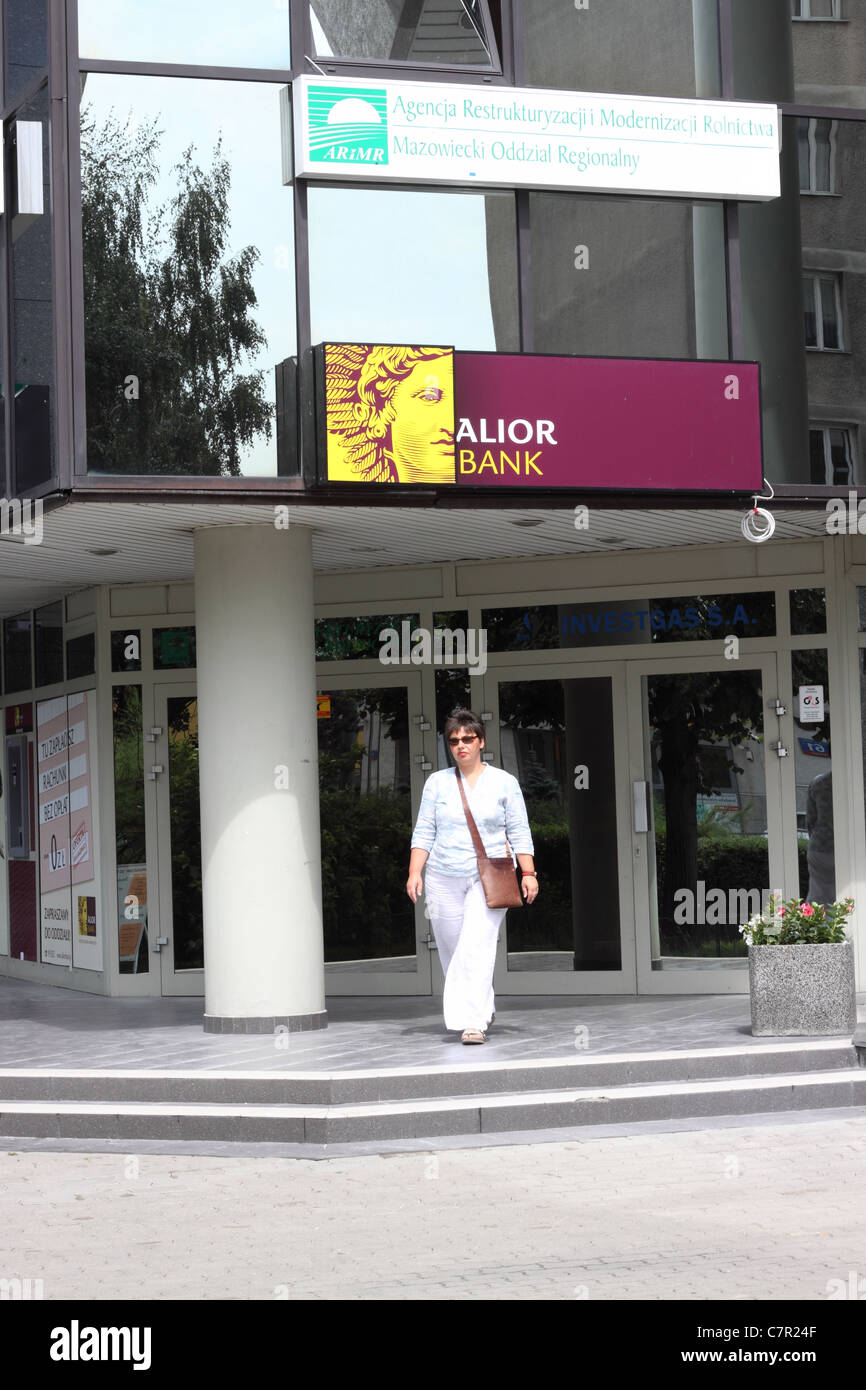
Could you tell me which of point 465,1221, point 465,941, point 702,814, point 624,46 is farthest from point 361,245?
point 465,1221

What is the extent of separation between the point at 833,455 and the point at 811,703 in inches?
72.8

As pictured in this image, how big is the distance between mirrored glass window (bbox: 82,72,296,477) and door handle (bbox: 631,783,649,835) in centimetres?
399

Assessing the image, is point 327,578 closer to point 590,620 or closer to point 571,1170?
point 590,620

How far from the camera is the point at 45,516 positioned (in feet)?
34.3

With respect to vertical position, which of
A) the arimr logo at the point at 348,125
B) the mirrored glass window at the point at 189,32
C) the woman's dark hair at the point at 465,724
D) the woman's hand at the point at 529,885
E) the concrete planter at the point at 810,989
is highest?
the mirrored glass window at the point at 189,32

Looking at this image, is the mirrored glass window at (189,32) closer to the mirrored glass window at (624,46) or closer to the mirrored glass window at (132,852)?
the mirrored glass window at (624,46)

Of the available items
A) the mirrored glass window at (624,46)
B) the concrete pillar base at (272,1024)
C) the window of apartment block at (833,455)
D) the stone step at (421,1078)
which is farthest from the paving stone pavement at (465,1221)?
the mirrored glass window at (624,46)

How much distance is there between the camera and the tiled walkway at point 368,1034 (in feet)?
32.6

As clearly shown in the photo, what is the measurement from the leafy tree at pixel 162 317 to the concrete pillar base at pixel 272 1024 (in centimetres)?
329

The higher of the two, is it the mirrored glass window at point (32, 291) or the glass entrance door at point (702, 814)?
the mirrored glass window at point (32, 291)

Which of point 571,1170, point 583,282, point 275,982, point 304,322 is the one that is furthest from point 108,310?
point 571,1170

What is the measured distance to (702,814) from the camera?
13.0 metres

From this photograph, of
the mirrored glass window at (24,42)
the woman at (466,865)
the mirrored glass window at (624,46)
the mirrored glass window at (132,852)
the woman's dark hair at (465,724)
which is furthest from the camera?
the mirrored glass window at (132,852)
